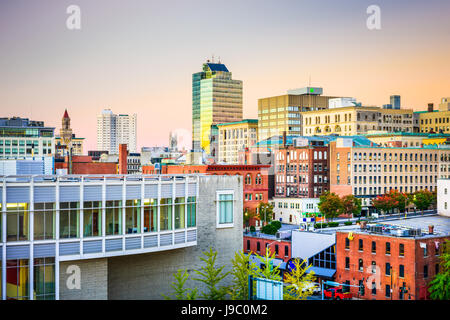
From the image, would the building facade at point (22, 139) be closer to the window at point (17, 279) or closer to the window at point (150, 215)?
the window at point (150, 215)

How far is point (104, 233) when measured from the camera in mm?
29641

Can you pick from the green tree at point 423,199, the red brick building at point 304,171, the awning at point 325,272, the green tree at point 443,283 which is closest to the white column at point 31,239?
the green tree at point 443,283

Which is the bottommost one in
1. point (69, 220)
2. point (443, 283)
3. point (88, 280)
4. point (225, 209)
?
point (443, 283)

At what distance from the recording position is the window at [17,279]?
27.2 metres

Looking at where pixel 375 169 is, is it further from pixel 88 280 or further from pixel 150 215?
pixel 88 280

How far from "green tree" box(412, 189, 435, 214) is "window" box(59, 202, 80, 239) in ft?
317

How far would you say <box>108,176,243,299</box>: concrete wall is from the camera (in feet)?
107

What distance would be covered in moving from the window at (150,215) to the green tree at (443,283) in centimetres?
3338

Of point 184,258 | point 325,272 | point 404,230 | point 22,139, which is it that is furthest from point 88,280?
point 22,139

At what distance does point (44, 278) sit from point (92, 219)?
3.58m

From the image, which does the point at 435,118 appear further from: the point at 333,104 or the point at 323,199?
the point at 323,199

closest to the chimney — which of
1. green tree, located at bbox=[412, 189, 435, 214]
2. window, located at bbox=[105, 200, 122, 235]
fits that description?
window, located at bbox=[105, 200, 122, 235]

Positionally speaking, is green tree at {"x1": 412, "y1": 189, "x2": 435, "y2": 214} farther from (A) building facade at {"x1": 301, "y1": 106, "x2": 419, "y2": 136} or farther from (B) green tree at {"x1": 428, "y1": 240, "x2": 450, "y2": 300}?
(B) green tree at {"x1": 428, "y1": 240, "x2": 450, "y2": 300}
